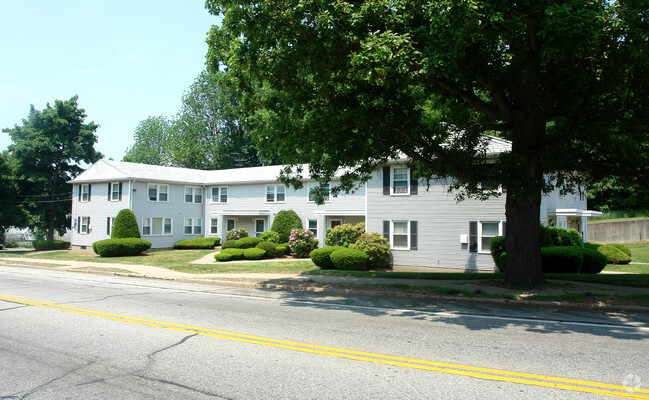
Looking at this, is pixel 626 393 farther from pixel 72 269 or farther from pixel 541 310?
pixel 72 269

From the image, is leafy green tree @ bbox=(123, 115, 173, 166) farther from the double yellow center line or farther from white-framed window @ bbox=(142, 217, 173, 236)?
the double yellow center line

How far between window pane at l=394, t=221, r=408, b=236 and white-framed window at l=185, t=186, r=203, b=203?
20541 mm

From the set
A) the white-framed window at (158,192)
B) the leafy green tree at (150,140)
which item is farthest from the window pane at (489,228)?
the leafy green tree at (150,140)

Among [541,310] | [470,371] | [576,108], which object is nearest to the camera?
[470,371]

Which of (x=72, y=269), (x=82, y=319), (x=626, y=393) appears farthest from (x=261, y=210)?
(x=626, y=393)

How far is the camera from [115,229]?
111ft

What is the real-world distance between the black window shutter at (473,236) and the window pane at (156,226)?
967 inches

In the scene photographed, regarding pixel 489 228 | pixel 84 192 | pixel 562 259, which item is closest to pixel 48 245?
pixel 84 192

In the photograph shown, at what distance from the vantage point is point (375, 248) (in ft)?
79.3

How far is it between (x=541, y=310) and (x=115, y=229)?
30.8 m

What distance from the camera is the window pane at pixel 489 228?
76.1 ft

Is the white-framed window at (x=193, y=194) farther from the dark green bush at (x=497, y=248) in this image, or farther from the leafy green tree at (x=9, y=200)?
the dark green bush at (x=497, y=248)

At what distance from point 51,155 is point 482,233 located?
137 feet

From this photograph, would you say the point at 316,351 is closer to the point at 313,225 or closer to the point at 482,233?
the point at 482,233
